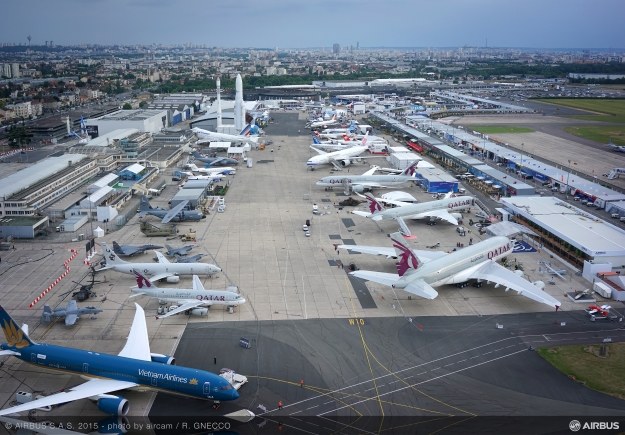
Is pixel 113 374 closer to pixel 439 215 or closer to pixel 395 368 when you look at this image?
pixel 395 368

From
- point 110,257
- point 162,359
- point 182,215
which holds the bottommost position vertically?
point 162,359

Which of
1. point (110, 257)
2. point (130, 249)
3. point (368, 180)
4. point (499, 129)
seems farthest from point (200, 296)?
point (499, 129)

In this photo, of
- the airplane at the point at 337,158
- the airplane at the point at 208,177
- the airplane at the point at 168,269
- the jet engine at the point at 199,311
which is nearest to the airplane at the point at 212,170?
the airplane at the point at 208,177

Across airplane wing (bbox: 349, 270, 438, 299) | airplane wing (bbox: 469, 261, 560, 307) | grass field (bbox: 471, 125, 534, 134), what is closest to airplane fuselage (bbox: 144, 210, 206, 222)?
airplane wing (bbox: 349, 270, 438, 299)

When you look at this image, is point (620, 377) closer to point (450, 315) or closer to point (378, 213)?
point (450, 315)

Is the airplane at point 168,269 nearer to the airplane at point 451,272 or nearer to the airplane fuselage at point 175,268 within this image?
the airplane fuselage at point 175,268
